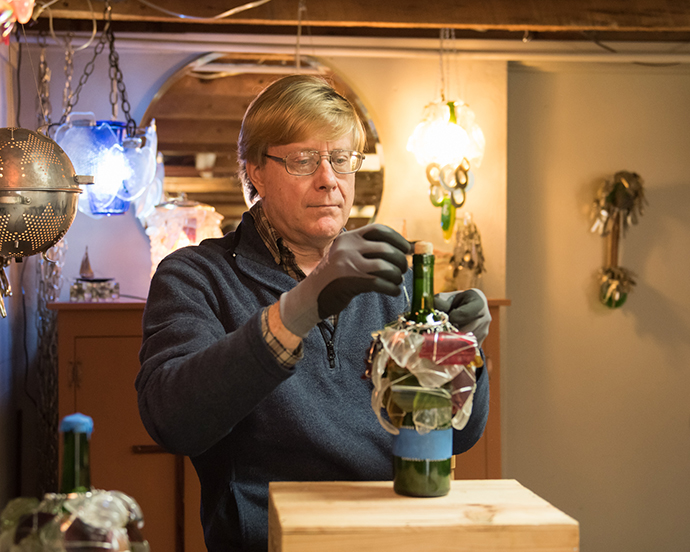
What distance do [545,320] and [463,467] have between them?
1043 mm

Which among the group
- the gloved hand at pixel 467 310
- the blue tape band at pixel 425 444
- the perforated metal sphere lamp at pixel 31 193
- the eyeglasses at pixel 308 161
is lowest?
the blue tape band at pixel 425 444

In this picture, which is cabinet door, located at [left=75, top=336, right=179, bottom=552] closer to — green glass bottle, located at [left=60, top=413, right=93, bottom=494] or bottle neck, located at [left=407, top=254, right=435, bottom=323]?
bottle neck, located at [left=407, top=254, right=435, bottom=323]

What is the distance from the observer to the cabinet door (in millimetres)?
2461

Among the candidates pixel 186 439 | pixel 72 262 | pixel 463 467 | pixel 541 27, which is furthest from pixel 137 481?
pixel 541 27

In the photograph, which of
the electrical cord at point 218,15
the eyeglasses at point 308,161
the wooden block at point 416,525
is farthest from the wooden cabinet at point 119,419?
the wooden block at point 416,525

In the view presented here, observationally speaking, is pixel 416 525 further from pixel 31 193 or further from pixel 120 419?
pixel 120 419

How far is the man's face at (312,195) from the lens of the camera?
1.33 m

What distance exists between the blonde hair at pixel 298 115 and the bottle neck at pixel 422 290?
20.1 inches

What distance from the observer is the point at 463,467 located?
8.75ft

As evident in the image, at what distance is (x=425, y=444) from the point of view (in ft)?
2.83

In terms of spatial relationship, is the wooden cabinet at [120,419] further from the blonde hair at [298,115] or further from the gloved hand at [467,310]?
the gloved hand at [467,310]

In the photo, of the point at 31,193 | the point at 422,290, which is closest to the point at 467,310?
the point at 422,290

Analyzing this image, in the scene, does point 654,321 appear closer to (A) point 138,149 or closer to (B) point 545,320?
(B) point 545,320

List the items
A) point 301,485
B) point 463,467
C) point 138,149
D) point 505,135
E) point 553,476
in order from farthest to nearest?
point 553,476 < point 505,135 < point 463,467 < point 138,149 < point 301,485
